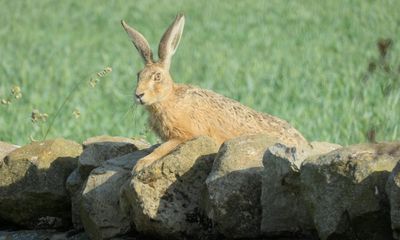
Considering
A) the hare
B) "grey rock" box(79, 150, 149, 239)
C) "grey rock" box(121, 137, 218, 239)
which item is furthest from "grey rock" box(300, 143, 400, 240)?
"grey rock" box(79, 150, 149, 239)

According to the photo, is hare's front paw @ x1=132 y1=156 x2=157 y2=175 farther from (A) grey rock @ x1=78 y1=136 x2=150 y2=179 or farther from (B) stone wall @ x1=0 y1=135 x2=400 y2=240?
(A) grey rock @ x1=78 y1=136 x2=150 y2=179

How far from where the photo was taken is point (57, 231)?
6984mm

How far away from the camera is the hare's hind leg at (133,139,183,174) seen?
610 cm

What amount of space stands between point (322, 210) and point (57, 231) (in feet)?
8.34

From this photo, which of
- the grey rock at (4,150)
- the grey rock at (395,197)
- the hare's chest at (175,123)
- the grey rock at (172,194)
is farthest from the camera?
the grey rock at (4,150)

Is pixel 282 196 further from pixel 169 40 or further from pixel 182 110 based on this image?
pixel 169 40

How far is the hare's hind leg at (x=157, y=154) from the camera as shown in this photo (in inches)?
240

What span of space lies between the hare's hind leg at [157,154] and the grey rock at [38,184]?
36.9 inches

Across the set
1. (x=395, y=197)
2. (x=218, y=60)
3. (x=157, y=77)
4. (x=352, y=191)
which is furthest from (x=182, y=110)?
(x=218, y=60)

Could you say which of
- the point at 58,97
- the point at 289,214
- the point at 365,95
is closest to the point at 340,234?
the point at 289,214

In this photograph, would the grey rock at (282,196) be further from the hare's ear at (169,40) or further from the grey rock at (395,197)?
the hare's ear at (169,40)

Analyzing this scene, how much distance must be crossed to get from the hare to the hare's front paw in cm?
23

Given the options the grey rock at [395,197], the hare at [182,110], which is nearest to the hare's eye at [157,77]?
the hare at [182,110]

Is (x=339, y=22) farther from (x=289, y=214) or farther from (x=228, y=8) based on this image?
(x=289, y=214)
